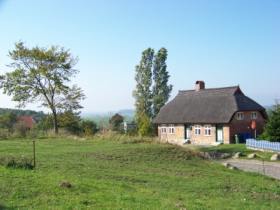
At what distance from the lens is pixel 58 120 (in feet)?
182

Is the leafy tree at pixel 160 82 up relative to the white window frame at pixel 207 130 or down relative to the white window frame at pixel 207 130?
up

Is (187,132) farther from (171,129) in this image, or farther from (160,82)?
(160,82)

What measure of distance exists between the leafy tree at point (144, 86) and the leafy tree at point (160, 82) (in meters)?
0.82

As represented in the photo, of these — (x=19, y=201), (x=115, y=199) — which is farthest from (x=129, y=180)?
(x=19, y=201)

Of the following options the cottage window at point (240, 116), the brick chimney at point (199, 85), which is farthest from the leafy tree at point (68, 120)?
the cottage window at point (240, 116)

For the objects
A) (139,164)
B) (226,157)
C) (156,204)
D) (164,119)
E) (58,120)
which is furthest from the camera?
(164,119)

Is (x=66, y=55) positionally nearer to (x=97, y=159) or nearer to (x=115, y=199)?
(x=97, y=159)

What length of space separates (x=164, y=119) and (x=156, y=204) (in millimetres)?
49835

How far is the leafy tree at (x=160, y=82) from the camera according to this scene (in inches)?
2820

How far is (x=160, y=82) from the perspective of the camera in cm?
7206

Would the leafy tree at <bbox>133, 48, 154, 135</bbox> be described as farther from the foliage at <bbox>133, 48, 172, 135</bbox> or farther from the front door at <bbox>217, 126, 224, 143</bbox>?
the front door at <bbox>217, 126, 224, 143</bbox>

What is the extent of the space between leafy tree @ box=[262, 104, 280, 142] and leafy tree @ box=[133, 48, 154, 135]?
110ft

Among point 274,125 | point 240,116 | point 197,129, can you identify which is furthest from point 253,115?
point 274,125

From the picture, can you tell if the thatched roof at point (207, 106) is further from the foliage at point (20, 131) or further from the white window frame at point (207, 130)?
the foliage at point (20, 131)
